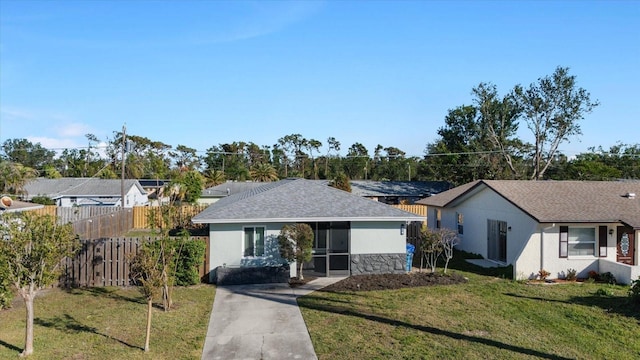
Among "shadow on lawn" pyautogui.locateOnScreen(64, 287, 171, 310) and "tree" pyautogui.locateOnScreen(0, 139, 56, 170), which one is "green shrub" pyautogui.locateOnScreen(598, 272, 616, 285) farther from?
"tree" pyautogui.locateOnScreen(0, 139, 56, 170)

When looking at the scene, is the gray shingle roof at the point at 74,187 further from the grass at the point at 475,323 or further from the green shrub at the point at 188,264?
the grass at the point at 475,323

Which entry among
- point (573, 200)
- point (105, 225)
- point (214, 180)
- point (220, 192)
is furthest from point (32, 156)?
point (573, 200)

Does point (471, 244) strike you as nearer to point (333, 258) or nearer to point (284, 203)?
point (333, 258)

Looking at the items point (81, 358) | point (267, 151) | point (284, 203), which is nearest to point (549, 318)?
point (284, 203)

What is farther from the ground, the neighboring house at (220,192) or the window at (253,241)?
the neighboring house at (220,192)

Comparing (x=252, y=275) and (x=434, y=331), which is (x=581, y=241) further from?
(x=252, y=275)

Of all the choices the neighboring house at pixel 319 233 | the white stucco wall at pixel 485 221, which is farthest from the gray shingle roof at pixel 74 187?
the white stucco wall at pixel 485 221

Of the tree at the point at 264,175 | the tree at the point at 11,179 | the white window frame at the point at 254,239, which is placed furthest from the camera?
the tree at the point at 264,175
